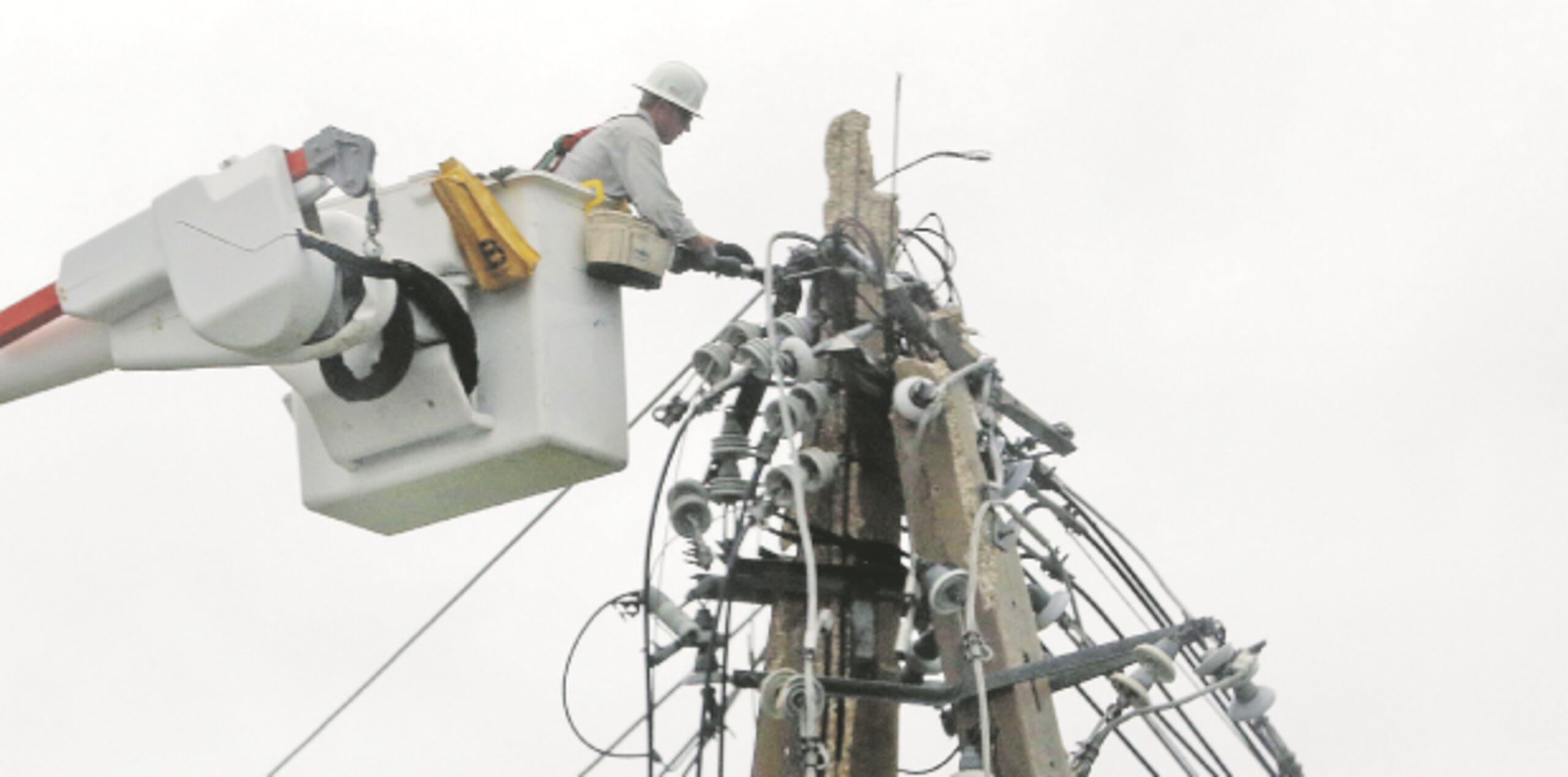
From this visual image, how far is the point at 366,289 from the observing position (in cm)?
773

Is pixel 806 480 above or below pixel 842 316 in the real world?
below

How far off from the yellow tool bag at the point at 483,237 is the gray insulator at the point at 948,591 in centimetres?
156

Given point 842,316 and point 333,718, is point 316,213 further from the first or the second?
point 333,718

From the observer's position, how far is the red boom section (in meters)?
8.52

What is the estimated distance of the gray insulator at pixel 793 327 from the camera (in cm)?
839

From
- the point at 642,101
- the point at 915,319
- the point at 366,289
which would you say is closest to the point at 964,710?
the point at 915,319

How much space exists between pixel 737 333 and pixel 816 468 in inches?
20.7

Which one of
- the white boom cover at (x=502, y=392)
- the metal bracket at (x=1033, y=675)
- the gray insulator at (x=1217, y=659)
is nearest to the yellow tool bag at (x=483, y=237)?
the white boom cover at (x=502, y=392)

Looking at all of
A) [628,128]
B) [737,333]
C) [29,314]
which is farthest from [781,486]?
[29,314]

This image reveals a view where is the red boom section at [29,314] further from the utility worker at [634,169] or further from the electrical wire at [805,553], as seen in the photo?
the electrical wire at [805,553]

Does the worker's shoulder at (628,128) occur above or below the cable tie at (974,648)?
above

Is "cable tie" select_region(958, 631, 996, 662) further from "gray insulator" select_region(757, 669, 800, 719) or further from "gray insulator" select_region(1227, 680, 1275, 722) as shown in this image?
"gray insulator" select_region(1227, 680, 1275, 722)

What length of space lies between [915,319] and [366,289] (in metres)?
1.82

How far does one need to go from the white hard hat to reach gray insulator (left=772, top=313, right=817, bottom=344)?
1.04 m
